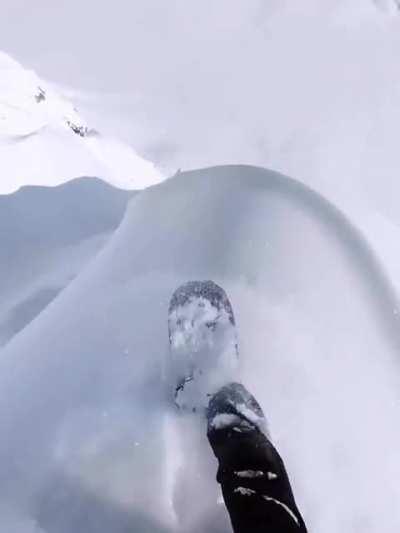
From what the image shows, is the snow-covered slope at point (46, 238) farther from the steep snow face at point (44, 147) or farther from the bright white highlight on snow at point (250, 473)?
the bright white highlight on snow at point (250, 473)

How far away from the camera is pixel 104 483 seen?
162 cm

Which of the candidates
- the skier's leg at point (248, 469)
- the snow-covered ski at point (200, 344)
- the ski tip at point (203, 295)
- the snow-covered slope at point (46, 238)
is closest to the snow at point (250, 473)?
the skier's leg at point (248, 469)

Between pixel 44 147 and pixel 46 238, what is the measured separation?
54.3 inches

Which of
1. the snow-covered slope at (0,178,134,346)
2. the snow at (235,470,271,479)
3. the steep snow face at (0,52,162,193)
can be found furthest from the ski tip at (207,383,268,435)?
the steep snow face at (0,52,162,193)

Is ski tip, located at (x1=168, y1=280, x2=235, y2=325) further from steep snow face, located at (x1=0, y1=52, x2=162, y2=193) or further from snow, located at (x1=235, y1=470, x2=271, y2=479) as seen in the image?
steep snow face, located at (x1=0, y1=52, x2=162, y2=193)

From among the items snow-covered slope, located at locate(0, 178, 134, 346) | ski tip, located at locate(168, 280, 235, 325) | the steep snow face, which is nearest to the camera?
ski tip, located at locate(168, 280, 235, 325)

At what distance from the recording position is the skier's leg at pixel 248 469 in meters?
1.38

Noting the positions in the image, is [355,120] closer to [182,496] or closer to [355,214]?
[355,214]

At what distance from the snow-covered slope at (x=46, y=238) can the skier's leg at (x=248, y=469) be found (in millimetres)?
1484

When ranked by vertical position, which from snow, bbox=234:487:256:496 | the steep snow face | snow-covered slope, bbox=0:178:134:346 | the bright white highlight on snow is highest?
the steep snow face

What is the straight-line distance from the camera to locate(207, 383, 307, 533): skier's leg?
138cm

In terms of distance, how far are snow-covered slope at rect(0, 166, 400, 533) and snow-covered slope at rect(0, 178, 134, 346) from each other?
0.85 metres

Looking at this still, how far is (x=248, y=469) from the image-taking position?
147cm

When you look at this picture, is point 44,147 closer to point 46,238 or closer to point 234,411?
point 46,238
